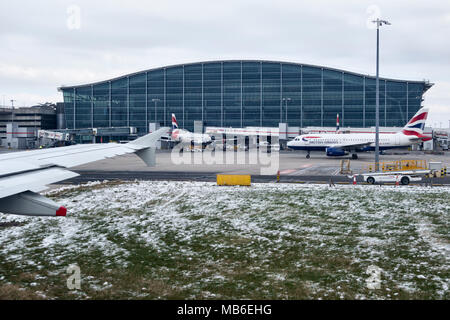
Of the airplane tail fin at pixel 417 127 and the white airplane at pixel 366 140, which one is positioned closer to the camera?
the airplane tail fin at pixel 417 127

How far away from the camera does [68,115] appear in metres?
132

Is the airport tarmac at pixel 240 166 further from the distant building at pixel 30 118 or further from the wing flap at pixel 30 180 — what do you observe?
the distant building at pixel 30 118

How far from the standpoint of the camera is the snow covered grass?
34.6 ft

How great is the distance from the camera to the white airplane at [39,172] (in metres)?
7.08

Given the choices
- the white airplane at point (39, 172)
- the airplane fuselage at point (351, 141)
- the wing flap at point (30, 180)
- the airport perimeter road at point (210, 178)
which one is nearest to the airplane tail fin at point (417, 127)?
the airplane fuselage at point (351, 141)

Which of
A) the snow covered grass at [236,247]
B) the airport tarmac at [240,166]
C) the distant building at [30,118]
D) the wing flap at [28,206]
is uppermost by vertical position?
the distant building at [30,118]

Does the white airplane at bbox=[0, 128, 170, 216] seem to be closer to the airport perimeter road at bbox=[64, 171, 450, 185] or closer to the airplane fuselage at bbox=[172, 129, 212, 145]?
the airport perimeter road at bbox=[64, 171, 450, 185]

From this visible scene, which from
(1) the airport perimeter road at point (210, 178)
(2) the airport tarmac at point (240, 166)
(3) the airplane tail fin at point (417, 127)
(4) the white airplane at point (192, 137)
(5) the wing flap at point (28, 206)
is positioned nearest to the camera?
(5) the wing flap at point (28, 206)

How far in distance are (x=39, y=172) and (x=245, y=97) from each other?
4375 inches

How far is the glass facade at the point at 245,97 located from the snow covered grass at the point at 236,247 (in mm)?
94758

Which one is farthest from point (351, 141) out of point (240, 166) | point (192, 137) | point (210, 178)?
point (192, 137)

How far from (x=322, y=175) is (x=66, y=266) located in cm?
2953

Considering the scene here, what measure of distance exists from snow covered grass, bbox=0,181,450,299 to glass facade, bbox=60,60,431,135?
9476cm

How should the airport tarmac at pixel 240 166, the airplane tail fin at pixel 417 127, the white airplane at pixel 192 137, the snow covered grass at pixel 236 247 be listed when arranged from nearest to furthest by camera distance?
the snow covered grass at pixel 236 247 → the airport tarmac at pixel 240 166 → the airplane tail fin at pixel 417 127 → the white airplane at pixel 192 137
